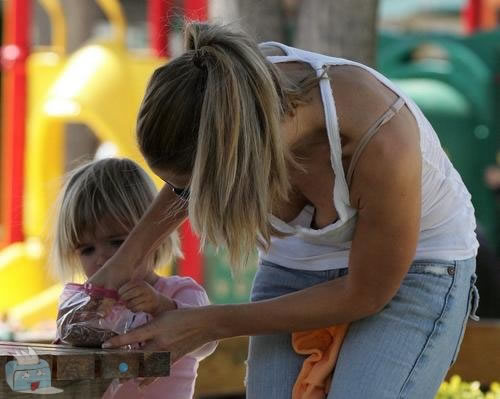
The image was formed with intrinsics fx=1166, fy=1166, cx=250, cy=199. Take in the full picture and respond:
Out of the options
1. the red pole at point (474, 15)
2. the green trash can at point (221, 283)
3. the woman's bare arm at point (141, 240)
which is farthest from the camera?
the red pole at point (474, 15)

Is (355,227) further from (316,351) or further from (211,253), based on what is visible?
→ (211,253)

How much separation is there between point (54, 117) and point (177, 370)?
15.3 feet

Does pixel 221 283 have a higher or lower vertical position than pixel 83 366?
lower

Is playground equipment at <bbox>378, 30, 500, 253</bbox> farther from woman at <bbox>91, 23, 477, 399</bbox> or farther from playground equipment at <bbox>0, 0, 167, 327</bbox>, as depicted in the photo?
woman at <bbox>91, 23, 477, 399</bbox>

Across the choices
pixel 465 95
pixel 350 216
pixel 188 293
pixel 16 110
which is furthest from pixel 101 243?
pixel 465 95

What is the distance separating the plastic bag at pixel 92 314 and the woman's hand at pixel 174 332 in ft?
0.46

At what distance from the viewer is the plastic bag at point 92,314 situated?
8.84 feet

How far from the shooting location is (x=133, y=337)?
8.32 ft

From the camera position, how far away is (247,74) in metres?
2.35

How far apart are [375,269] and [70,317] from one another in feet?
2.46

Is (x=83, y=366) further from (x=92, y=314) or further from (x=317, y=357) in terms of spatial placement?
(x=317, y=357)

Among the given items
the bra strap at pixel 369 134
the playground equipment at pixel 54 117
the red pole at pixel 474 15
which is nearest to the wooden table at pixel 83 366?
the bra strap at pixel 369 134

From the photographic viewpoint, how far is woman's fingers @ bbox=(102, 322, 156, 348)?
8.29ft

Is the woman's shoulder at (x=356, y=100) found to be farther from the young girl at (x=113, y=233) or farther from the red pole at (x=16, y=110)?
the red pole at (x=16, y=110)
